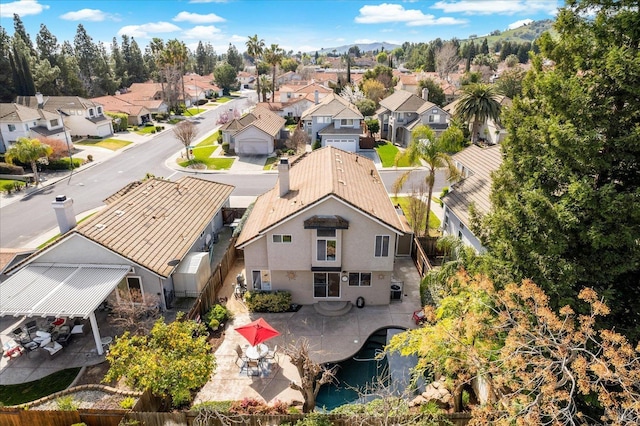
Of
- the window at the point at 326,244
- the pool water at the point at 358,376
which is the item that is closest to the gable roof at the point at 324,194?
the window at the point at 326,244

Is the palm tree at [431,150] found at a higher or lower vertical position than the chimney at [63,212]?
higher

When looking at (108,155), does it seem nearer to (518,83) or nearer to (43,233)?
(43,233)

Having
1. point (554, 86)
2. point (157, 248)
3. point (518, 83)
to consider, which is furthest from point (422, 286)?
point (518, 83)

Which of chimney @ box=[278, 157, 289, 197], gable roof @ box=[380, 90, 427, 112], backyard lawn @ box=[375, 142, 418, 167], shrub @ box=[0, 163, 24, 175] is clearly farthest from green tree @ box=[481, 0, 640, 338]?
shrub @ box=[0, 163, 24, 175]

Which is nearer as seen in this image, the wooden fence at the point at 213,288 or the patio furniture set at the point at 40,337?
the patio furniture set at the point at 40,337

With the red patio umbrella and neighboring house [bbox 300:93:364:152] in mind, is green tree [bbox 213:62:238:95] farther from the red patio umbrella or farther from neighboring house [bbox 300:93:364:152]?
the red patio umbrella

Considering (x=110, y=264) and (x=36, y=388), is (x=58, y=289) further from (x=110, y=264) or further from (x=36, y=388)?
(x=36, y=388)

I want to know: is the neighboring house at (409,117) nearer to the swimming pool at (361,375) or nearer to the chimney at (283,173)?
the chimney at (283,173)

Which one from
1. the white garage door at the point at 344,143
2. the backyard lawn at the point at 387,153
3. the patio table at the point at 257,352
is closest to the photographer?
the patio table at the point at 257,352
